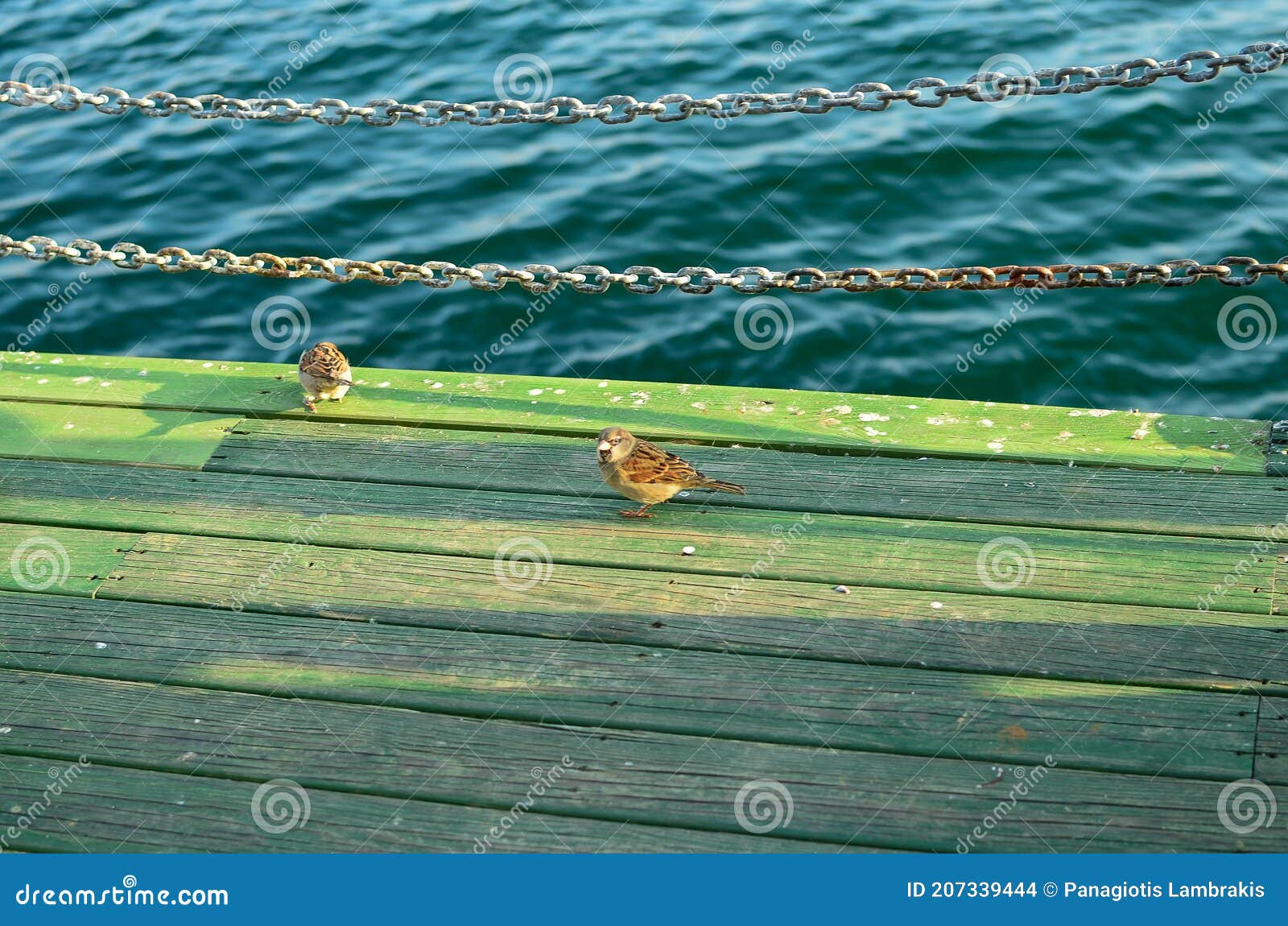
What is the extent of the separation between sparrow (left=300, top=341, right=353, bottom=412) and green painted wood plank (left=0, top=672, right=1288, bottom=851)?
69.5 inches

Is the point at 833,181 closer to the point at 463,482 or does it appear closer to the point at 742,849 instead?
the point at 463,482

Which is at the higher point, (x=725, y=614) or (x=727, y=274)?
(x=727, y=274)

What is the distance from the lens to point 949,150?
31.8ft

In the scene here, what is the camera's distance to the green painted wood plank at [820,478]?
4.70m

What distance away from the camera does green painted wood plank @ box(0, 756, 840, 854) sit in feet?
11.7

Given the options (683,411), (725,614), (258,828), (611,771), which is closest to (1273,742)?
(725,614)

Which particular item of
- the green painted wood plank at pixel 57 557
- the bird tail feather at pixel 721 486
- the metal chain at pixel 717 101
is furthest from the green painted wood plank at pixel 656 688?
the metal chain at pixel 717 101

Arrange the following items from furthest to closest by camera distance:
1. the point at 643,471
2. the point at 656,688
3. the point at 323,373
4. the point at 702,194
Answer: the point at 702,194 < the point at 323,373 < the point at 643,471 < the point at 656,688

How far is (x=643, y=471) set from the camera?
4781 millimetres

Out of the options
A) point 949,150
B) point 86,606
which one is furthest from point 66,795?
point 949,150

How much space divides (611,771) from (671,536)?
1.21 metres

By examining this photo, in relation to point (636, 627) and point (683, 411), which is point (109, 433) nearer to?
point (683, 411)

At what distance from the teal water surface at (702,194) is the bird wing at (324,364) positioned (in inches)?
115

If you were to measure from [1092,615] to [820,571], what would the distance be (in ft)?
2.87
